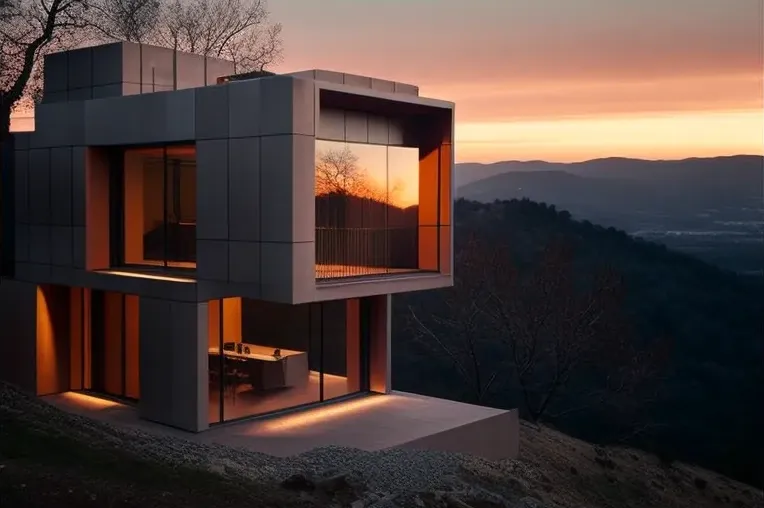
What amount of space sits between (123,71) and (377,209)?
6.70 m

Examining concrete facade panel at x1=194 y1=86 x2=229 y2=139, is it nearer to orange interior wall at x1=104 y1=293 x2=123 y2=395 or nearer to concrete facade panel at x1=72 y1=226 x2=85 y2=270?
concrete facade panel at x1=72 y1=226 x2=85 y2=270

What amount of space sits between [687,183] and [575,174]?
8136 mm

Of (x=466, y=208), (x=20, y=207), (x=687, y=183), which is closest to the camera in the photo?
(x=20, y=207)

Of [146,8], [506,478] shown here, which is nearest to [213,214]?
[506,478]

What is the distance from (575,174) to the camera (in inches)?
2714

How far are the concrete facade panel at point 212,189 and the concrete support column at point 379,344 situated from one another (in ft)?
16.5

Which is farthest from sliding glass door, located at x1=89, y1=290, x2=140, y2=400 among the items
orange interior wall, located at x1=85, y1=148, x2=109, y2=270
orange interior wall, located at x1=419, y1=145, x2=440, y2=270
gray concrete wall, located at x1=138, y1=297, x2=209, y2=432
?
orange interior wall, located at x1=419, y1=145, x2=440, y2=270

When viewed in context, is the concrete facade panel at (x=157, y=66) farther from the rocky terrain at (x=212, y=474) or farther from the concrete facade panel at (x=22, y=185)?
the rocky terrain at (x=212, y=474)

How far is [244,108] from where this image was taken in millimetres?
16844

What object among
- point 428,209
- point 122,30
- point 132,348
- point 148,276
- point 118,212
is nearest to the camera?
point 148,276

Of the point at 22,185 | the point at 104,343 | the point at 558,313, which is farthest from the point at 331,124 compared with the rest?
the point at 558,313

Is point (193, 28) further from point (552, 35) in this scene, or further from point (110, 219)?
point (110, 219)

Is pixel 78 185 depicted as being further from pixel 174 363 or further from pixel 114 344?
pixel 174 363

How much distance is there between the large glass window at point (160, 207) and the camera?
18578mm
